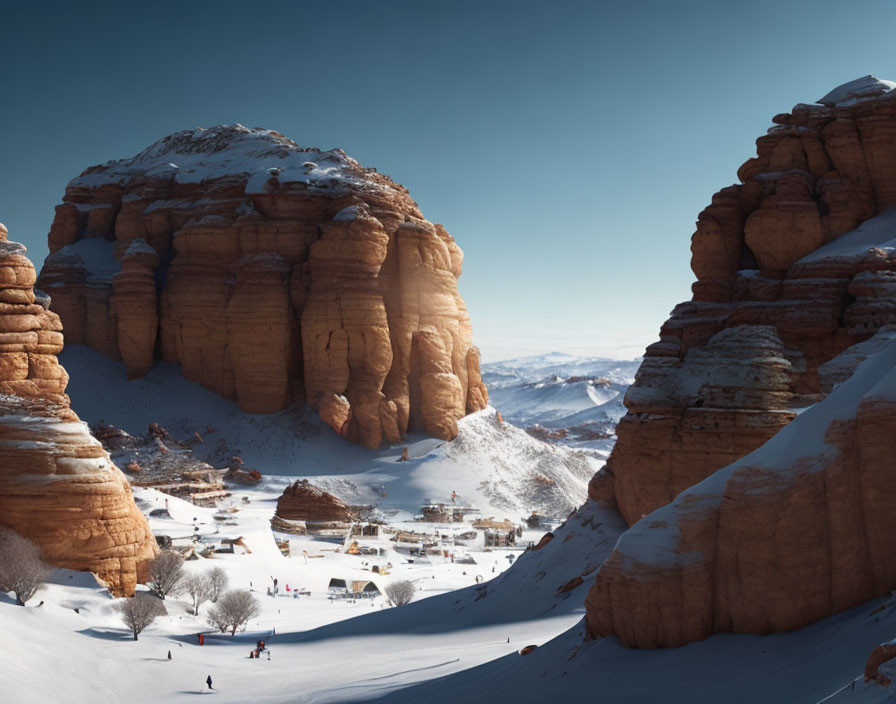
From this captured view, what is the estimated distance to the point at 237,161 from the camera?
8762 cm

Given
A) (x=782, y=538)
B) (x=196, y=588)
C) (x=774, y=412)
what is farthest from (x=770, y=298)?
(x=196, y=588)

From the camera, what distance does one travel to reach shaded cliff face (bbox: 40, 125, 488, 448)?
76938mm

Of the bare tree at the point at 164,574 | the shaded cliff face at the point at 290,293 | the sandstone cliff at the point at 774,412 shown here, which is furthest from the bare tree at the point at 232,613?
the shaded cliff face at the point at 290,293

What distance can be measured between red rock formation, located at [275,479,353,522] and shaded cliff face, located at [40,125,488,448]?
15547 millimetres

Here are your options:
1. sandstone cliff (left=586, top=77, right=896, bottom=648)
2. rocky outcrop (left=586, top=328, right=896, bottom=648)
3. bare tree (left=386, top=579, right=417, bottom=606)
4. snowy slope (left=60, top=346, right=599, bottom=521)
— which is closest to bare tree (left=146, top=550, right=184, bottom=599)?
bare tree (left=386, top=579, right=417, bottom=606)

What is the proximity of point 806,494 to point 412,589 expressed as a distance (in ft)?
93.2

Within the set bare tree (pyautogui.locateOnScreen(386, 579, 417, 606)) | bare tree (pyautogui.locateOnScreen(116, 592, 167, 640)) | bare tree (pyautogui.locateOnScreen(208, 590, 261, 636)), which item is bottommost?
bare tree (pyautogui.locateOnScreen(386, 579, 417, 606))

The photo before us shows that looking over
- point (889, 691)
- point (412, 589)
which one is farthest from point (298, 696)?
point (412, 589)

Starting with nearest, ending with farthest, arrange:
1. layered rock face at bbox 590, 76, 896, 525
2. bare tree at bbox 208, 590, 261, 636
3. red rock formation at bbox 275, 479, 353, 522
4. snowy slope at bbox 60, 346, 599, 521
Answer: layered rock face at bbox 590, 76, 896, 525 → bare tree at bbox 208, 590, 261, 636 → red rock formation at bbox 275, 479, 353, 522 → snowy slope at bbox 60, 346, 599, 521

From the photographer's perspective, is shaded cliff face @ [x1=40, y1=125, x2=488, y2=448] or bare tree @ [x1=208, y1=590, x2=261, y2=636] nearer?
bare tree @ [x1=208, y1=590, x2=261, y2=636]

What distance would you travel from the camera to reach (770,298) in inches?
960

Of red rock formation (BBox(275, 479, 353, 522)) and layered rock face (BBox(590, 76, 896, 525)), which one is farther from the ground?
layered rock face (BBox(590, 76, 896, 525))

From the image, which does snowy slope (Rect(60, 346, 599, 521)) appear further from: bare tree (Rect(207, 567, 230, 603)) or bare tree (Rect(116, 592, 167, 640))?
bare tree (Rect(116, 592, 167, 640))

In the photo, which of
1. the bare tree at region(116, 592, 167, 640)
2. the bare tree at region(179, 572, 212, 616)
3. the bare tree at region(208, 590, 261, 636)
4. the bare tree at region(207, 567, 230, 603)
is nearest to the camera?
the bare tree at region(116, 592, 167, 640)
